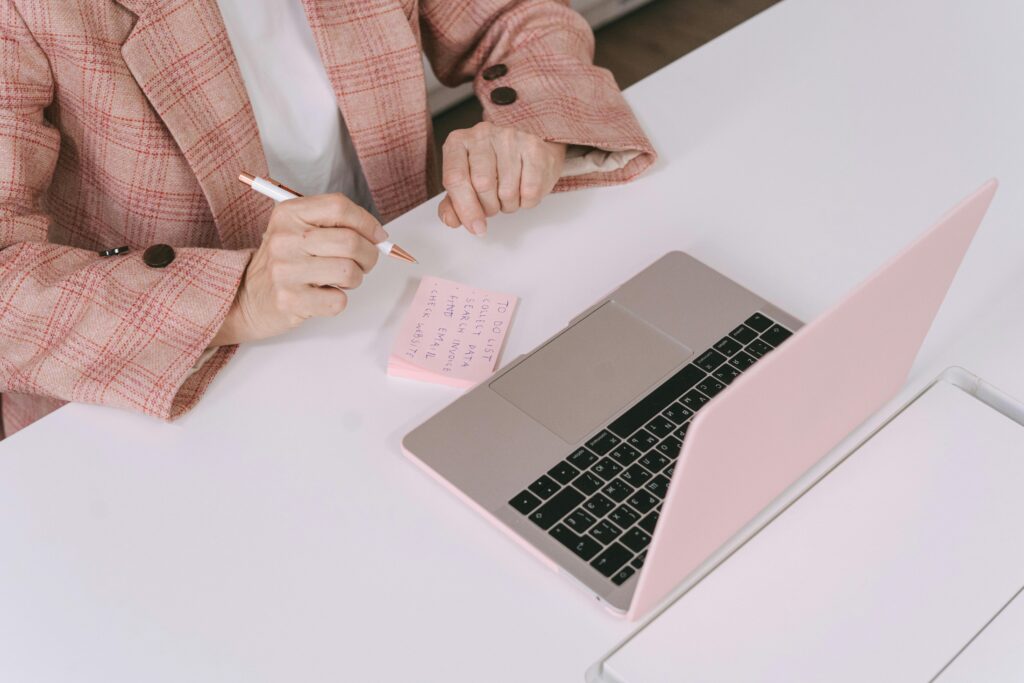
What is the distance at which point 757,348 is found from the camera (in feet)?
2.96

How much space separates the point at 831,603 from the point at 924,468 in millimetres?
155

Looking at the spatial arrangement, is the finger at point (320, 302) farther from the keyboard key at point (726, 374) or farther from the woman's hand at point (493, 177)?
the keyboard key at point (726, 374)

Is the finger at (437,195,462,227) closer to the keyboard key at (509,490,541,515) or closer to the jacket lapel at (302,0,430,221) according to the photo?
the jacket lapel at (302,0,430,221)

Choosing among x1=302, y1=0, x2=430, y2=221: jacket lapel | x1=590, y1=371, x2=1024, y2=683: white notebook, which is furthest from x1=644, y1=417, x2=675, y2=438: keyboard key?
x1=302, y1=0, x2=430, y2=221: jacket lapel

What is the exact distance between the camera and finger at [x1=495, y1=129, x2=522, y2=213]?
1016 millimetres

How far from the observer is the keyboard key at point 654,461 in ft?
2.64

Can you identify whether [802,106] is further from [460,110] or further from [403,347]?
[460,110]

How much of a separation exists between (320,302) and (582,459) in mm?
260

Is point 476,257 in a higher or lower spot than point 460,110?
higher

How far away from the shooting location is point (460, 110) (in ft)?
7.61

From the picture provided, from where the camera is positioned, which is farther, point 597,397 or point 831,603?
point 597,397

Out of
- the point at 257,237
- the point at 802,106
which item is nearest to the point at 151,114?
the point at 257,237

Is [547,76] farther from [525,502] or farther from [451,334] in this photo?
[525,502]

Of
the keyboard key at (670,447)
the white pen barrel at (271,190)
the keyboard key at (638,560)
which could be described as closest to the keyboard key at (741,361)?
the keyboard key at (670,447)
